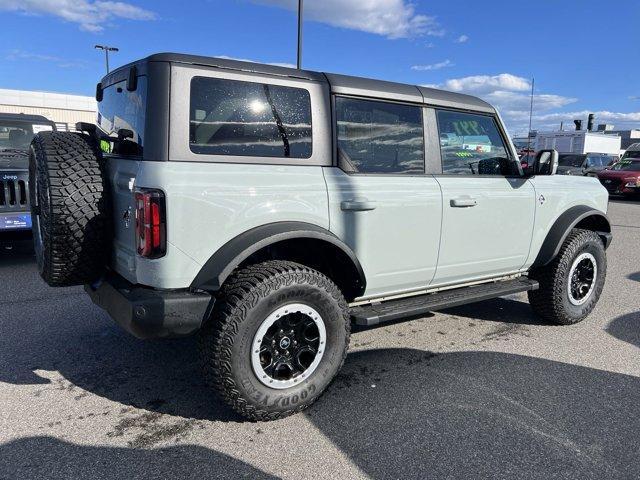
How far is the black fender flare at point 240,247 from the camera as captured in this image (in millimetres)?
2648

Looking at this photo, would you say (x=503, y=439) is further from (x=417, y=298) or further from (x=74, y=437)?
(x=74, y=437)

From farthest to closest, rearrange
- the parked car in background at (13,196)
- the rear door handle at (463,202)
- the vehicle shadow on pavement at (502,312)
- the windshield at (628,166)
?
the windshield at (628,166), the parked car in background at (13,196), the vehicle shadow on pavement at (502,312), the rear door handle at (463,202)

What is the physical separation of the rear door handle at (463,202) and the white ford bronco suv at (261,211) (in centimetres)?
1

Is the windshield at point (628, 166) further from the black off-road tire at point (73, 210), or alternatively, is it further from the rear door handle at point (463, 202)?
the black off-road tire at point (73, 210)

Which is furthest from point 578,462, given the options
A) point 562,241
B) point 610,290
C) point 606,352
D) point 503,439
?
point 610,290

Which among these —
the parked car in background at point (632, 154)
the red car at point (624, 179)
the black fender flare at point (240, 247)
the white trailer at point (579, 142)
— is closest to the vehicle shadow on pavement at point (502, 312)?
the black fender flare at point (240, 247)

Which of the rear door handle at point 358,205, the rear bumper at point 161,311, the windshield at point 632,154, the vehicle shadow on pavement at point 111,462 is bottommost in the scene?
the vehicle shadow on pavement at point 111,462

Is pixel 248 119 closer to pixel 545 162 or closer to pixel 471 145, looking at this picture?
pixel 471 145

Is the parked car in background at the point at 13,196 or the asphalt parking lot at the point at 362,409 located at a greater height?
the parked car in background at the point at 13,196

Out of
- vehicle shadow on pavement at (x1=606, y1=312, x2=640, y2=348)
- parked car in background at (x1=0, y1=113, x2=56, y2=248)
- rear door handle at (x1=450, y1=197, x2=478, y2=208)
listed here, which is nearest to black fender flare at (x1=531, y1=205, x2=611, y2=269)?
vehicle shadow on pavement at (x1=606, y1=312, x2=640, y2=348)

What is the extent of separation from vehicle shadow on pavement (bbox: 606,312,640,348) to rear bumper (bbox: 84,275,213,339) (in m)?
3.57

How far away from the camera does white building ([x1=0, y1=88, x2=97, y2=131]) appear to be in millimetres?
36531

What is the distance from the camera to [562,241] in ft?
14.0

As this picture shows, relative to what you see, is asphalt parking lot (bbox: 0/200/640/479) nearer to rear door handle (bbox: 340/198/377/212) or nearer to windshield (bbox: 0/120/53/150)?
rear door handle (bbox: 340/198/377/212)
